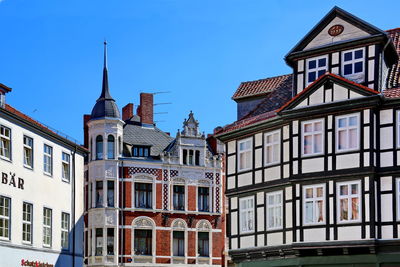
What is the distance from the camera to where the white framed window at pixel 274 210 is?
36250 millimetres

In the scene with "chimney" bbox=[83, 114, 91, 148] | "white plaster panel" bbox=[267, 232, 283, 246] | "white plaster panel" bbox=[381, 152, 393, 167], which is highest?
"chimney" bbox=[83, 114, 91, 148]

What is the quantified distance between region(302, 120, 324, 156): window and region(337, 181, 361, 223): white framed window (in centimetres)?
185

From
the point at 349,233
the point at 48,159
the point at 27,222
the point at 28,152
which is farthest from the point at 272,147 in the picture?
the point at 27,222

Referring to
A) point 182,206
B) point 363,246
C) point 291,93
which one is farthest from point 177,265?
point 363,246

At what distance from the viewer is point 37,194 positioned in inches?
1465

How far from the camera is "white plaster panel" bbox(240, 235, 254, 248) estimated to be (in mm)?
37531

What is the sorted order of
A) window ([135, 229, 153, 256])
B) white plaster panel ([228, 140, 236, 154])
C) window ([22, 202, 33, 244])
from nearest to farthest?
window ([22, 202, 33, 244]) → white plaster panel ([228, 140, 236, 154]) → window ([135, 229, 153, 256])

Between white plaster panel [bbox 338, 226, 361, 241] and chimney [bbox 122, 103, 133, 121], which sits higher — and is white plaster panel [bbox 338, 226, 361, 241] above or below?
below

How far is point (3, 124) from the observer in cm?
3438

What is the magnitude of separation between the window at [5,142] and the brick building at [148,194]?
70.9 feet

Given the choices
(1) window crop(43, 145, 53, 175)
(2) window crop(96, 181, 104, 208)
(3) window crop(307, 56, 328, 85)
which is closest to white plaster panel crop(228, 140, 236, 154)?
(3) window crop(307, 56, 328, 85)

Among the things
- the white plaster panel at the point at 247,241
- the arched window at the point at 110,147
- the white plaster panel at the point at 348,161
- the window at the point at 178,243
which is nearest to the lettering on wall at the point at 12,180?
the white plaster panel at the point at 247,241

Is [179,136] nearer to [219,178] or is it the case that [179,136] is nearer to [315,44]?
[219,178]

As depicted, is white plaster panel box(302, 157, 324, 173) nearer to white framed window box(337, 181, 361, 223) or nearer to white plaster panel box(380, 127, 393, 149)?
white framed window box(337, 181, 361, 223)
